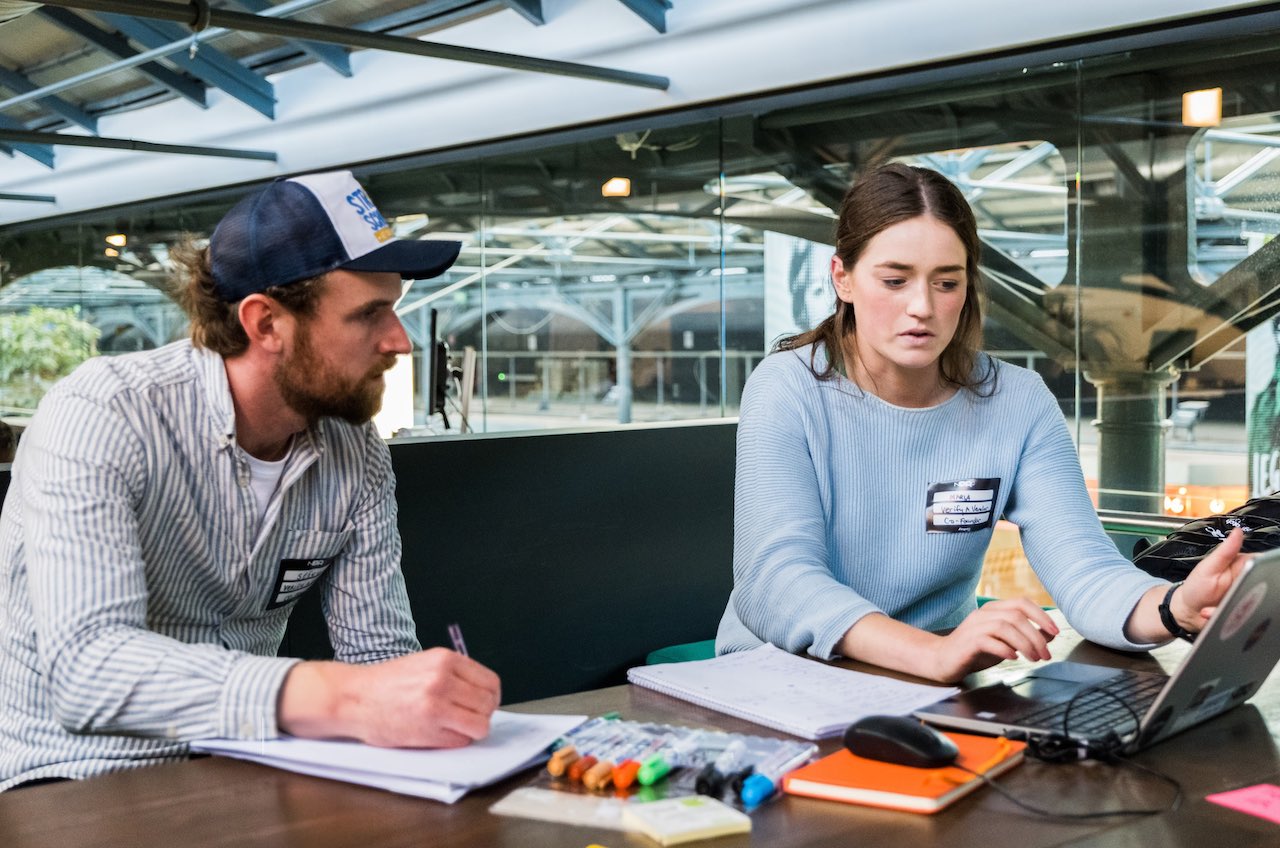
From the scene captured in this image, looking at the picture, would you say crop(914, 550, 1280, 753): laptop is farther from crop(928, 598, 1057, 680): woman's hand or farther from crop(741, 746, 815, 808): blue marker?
crop(741, 746, 815, 808): blue marker

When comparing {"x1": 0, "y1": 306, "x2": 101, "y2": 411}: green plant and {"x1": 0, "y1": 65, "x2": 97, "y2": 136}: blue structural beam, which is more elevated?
{"x1": 0, "y1": 65, "x2": 97, "y2": 136}: blue structural beam

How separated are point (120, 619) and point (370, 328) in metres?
0.49

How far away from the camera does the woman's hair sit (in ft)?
6.87

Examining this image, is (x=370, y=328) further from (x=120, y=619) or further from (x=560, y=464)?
(x=560, y=464)

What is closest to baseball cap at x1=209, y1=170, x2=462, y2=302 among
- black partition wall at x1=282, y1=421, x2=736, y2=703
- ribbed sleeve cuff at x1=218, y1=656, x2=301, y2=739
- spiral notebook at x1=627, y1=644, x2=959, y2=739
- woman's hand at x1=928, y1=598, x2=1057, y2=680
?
ribbed sleeve cuff at x1=218, y1=656, x2=301, y2=739

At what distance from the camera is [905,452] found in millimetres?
2141

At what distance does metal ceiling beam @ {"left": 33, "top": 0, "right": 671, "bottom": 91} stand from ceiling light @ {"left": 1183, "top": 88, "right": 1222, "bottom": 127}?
2.65 metres

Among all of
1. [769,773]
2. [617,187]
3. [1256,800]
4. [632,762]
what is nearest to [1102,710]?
[1256,800]

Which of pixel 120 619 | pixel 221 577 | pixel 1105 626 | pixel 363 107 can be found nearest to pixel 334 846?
pixel 120 619

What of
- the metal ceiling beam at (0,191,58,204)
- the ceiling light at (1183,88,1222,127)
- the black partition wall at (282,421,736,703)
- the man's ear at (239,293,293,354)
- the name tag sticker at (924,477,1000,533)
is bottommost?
the black partition wall at (282,421,736,703)

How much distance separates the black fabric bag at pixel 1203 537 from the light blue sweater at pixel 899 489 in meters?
0.35

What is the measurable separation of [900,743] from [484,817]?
0.43m

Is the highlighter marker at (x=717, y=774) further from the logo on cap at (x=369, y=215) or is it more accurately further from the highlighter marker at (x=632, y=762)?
the logo on cap at (x=369, y=215)

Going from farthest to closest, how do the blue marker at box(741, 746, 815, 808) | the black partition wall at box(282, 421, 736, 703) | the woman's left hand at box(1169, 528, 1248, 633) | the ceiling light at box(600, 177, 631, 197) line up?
the ceiling light at box(600, 177, 631, 197)
the black partition wall at box(282, 421, 736, 703)
the woman's left hand at box(1169, 528, 1248, 633)
the blue marker at box(741, 746, 815, 808)
